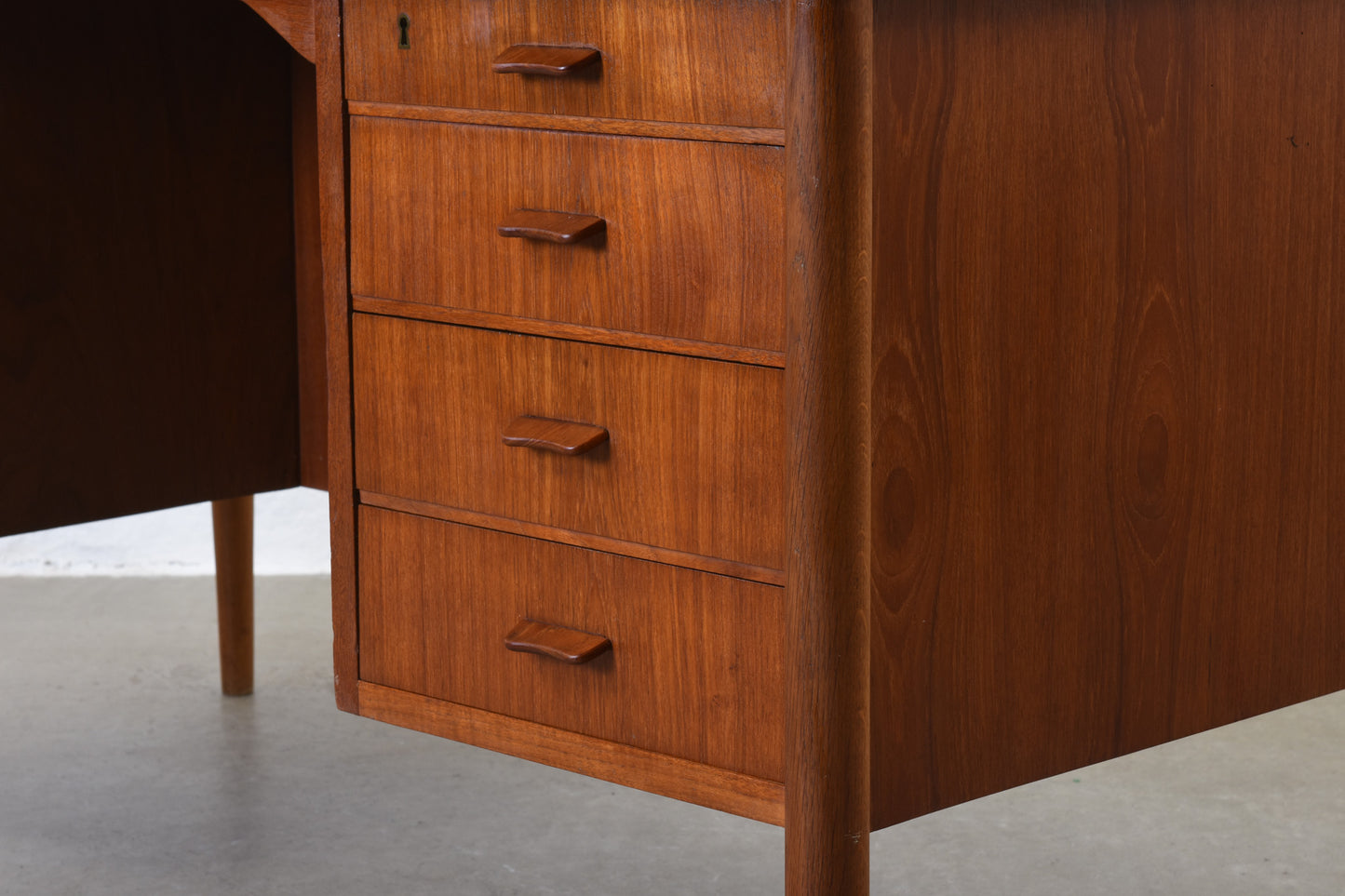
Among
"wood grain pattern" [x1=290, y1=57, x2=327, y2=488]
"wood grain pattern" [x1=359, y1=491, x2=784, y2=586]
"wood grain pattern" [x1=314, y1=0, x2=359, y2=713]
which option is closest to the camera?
"wood grain pattern" [x1=359, y1=491, x2=784, y2=586]

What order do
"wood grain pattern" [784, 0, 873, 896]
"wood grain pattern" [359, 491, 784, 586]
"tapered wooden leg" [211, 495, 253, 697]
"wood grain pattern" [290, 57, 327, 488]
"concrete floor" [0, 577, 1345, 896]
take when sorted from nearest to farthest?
"wood grain pattern" [784, 0, 873, 896] → "wood grain pattern" [359, 491, 784, 586] → "concrete floor" [0, 577, 1345, 896] → "wood grain pattern" [290, 57, 327, 488] → "tapered wooden leg" [211, 495, 253, 697]

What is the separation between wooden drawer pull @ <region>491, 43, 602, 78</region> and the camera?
1277 mm

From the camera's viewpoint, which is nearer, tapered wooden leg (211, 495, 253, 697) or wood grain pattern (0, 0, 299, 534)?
wood grain pattern (0, 0, 299, 534)

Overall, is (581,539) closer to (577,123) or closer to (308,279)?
(577,123)

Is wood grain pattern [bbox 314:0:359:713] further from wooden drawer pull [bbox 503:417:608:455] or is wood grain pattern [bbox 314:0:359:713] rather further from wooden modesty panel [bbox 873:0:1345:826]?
wooden modesty panel [bbox 873:0:1345:826]

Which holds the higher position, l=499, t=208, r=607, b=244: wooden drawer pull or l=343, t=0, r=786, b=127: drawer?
l=343, t=0, r=786, b=127: drawer

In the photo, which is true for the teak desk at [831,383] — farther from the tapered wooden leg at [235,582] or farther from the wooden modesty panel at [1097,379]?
the tapered wooden leg at [235,582]

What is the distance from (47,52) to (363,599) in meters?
0.74

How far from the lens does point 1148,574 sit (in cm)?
139

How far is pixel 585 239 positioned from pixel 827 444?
23cm

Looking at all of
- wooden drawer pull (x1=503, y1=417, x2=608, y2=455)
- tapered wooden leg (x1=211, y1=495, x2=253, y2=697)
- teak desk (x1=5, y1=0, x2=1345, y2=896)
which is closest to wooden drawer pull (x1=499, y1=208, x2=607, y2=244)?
teak desk (x1=5, y1=0, x2=1345, y2=896)

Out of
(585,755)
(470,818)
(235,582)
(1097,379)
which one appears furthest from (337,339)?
(235,582)

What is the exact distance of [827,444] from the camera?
3.93ft

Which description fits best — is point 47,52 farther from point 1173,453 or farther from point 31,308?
point 1173,453
